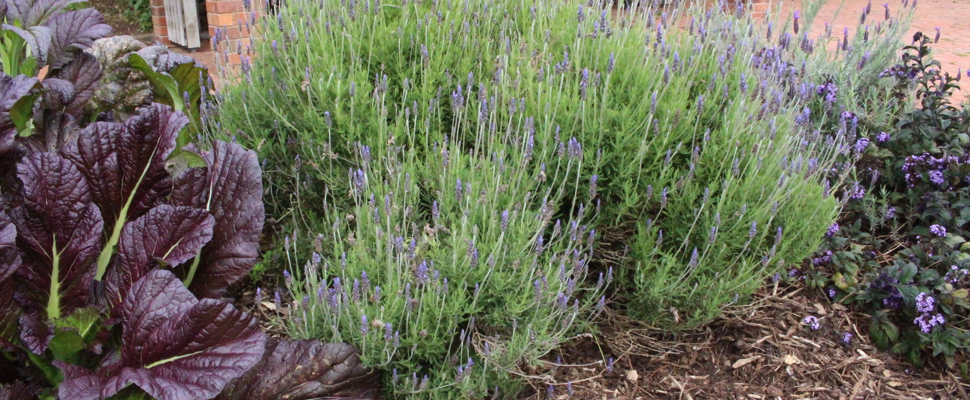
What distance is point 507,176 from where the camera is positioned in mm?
2441

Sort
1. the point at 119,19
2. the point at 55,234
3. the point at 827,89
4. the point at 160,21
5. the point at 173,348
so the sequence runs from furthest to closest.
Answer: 1. the point at 119,19
2. the point at 160,21
3. the point at 827,89
4. the point at 55,234
5. the point at 173,348

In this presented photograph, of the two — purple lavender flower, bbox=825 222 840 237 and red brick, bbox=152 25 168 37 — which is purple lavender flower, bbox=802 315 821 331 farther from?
red brick, bbox=152 25 168 37

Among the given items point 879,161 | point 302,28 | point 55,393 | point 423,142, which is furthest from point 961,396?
point 55,393

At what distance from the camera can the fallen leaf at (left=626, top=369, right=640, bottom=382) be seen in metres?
2.54

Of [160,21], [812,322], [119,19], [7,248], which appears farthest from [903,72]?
[119,19]

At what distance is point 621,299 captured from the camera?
9.16 ft

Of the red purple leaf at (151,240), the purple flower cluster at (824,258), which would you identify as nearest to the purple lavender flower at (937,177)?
the purple flower cluster at (824,258)

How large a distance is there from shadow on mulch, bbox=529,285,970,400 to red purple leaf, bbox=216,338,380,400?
2.23 ft

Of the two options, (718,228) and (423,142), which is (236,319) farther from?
(718,228)

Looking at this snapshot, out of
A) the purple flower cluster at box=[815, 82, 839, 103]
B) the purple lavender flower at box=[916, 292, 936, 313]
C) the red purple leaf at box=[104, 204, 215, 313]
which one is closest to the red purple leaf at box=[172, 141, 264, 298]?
the red purple leaf at box=[104, 204, 215, 313]

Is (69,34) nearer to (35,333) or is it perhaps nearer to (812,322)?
(35,333)

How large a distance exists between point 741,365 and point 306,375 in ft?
5.21

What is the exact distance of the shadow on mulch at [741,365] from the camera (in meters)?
2.53

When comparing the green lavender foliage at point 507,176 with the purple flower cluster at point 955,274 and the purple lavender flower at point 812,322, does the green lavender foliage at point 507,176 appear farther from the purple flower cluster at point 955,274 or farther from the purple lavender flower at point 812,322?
the purple flower cluster at point 955,274
